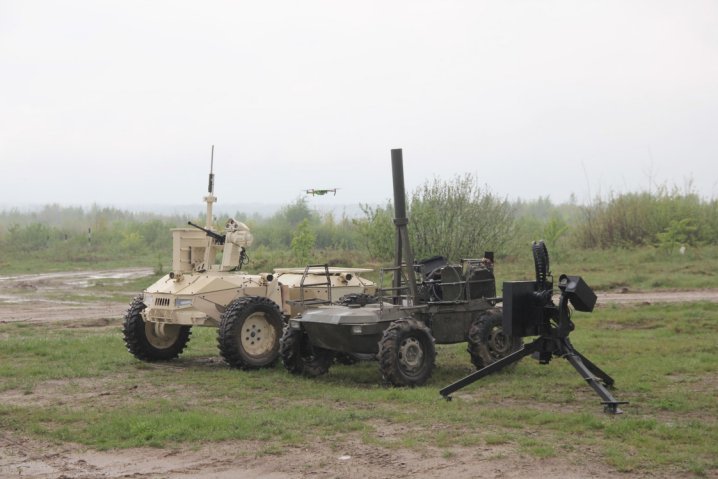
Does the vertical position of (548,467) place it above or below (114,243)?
below

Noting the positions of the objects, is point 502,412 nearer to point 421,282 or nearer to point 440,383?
point 440,383

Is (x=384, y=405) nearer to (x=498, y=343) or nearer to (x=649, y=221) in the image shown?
(x=498, y=343)

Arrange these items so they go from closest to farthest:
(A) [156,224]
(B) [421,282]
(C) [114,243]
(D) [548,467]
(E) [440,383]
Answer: (D) [548,467], (E) [440,383], (B) [421,282], (C) [114,243], (A) [156,224]

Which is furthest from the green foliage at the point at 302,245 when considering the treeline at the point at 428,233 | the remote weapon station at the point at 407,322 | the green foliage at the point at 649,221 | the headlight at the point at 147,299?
the remote weapon station at the point at 407,322

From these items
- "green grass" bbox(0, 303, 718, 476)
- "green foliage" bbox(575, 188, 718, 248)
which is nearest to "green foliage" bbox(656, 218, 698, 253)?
"green foliage" bbox(575, 188, 718, 248)

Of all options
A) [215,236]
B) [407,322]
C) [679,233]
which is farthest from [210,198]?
[679,233]

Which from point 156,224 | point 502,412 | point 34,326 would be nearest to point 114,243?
point 156,224

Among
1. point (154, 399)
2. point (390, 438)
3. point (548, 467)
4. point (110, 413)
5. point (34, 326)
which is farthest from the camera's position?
point (34, 326)

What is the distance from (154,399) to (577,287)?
5388 millimetres

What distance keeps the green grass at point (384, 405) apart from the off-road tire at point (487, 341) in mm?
422

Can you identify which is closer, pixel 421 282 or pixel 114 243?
pixel 421 282

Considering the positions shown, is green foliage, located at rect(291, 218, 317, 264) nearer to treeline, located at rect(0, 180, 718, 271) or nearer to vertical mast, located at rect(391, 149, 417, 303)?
treeline, located at rect(0, 180, 718, 271)

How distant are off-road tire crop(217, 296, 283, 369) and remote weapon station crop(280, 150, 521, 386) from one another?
33.6 inches

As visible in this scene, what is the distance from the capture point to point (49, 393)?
12.4 meters
